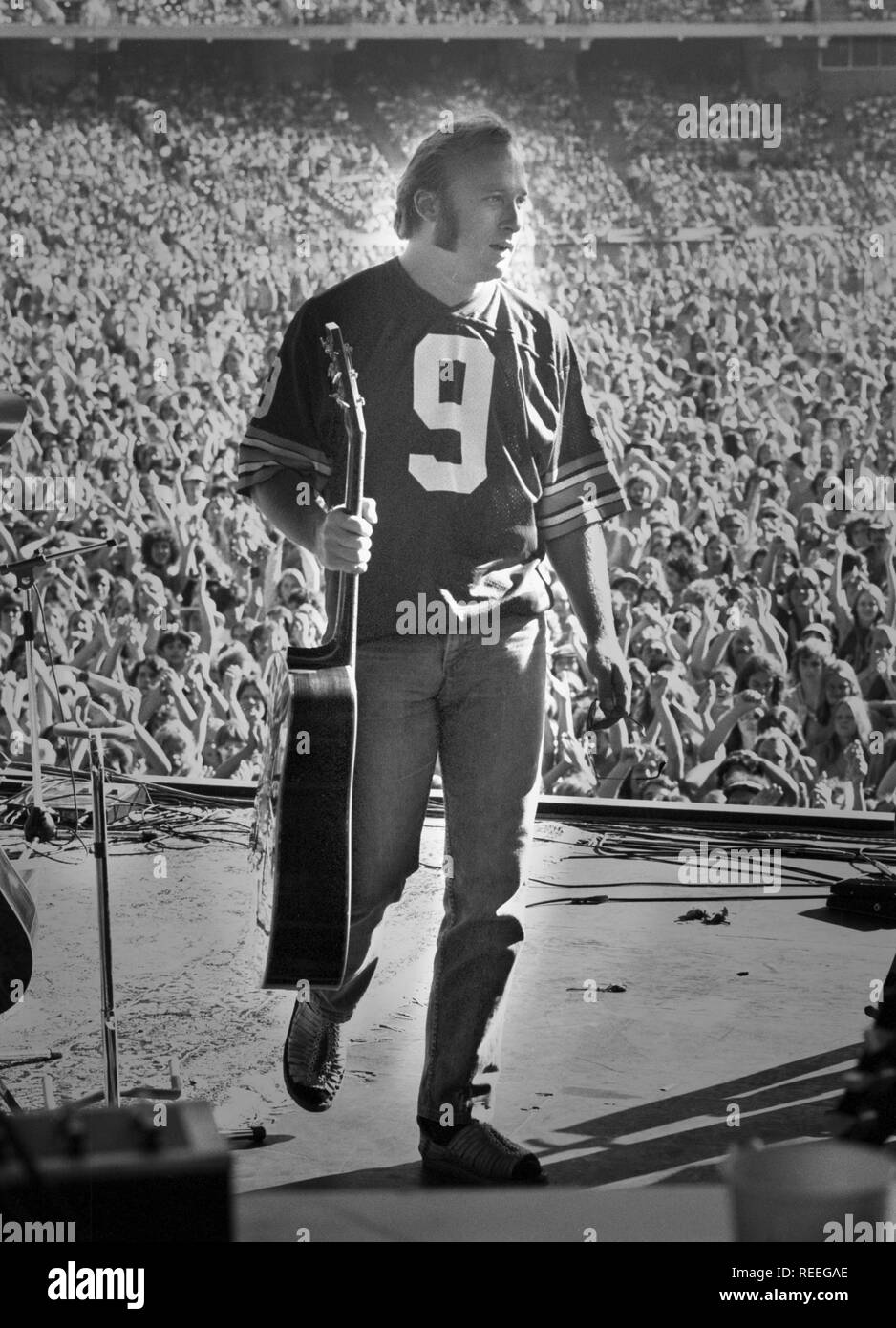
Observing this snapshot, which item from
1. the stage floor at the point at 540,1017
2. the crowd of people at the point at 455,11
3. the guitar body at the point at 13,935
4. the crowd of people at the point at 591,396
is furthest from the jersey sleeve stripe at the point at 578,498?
the guitar body at the point at 13,935

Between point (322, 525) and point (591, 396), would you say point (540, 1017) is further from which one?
point (591, 396)

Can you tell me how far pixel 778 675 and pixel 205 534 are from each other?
97 centimetres

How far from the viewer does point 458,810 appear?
8.38 ft

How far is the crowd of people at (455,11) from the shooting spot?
8.82ft

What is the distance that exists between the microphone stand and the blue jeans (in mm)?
551

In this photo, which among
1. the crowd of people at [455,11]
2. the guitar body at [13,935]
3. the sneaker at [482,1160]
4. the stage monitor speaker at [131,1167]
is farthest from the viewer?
the crowd of people at [455,11]

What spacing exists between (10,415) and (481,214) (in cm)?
78

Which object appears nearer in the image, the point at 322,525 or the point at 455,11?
the point at 322,525

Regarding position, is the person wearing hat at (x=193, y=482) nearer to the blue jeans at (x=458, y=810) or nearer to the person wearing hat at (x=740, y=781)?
the blue jeans at (x=458, y=810)

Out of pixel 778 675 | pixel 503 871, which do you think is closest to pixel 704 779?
pixel 778 675

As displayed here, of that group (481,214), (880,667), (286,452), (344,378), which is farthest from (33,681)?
(880,667)

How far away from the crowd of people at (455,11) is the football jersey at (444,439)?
1.36ft

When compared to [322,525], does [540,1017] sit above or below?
below
